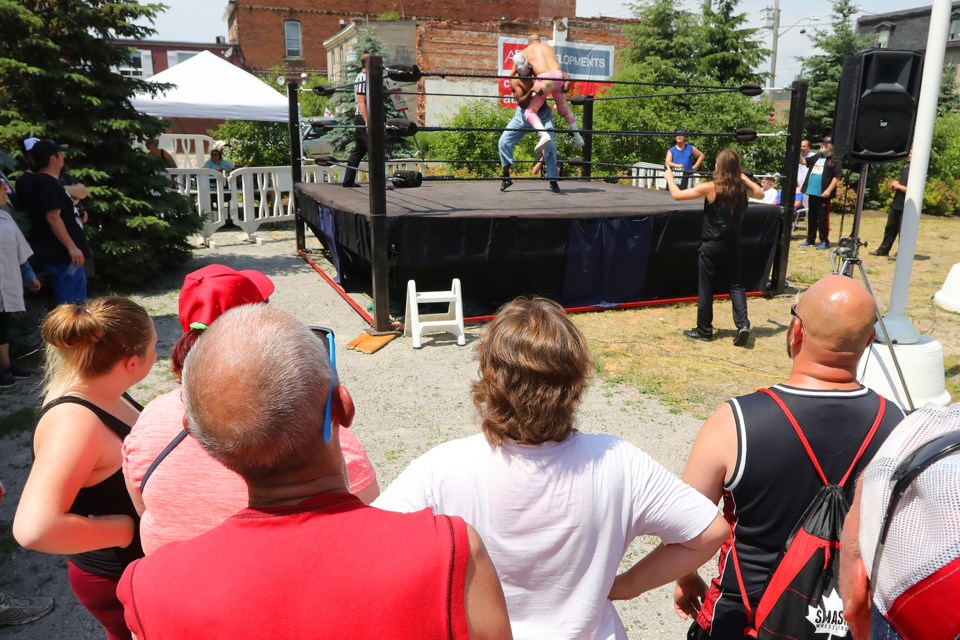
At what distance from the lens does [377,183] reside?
20.0 ft

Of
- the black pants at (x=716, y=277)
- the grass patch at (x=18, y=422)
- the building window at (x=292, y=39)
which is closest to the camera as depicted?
the grass patch at (x=18, y=422)

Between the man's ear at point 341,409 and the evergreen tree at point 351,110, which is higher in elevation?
the evergreen tree at point 351,110

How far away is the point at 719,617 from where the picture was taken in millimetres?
1906

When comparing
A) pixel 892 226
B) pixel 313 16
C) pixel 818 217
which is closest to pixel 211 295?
pixel 892 226

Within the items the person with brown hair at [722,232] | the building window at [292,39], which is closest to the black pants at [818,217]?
the person with brown hair at [722,232]

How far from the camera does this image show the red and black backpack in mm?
1619

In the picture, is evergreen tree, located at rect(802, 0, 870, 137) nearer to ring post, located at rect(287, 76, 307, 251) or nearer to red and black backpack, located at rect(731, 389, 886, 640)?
ring post, located at rect(287, 76, 307, 251)

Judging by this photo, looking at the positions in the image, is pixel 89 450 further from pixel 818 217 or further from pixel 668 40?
pixel 668 40

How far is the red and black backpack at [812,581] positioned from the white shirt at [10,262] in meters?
5.27

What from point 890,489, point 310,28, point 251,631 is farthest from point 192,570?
point 310,28

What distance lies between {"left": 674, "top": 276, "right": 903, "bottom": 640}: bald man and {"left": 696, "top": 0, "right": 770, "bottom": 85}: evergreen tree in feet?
67.7

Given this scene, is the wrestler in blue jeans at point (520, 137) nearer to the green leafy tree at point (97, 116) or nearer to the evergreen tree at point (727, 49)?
the green leafy tree at point (97, 116)

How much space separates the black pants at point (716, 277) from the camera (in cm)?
625

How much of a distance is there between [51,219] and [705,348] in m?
5.60
